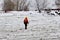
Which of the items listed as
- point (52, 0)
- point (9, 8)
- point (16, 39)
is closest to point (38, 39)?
point (16, 39)

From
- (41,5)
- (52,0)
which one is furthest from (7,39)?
(52,0)

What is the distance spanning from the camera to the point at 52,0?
132ft

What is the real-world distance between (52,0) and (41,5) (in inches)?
176

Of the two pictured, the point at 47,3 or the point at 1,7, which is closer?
the point at 1,7

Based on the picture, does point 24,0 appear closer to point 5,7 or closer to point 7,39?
point 5,7

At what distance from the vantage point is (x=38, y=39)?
6648 mm

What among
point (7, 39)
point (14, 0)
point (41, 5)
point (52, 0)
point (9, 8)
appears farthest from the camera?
point (52, 0)

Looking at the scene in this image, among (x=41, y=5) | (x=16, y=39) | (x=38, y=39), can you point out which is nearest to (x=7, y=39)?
(x=16, y=39)

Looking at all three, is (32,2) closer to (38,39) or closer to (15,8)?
(15,8)

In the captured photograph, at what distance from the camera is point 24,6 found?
109 feet

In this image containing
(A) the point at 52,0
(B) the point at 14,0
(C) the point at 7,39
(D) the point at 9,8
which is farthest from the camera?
(A) the point at 52,0

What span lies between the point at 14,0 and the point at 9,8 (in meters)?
2.76

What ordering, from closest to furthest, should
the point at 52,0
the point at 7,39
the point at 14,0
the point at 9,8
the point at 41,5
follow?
the point at 7,39 < the point at 9,8 < the point at 14,0 < the point at 41,5 < the point at 52,0

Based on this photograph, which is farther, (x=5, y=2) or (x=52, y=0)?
(x=52, y=0)
